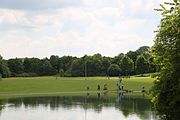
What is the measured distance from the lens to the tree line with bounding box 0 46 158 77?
431 feet

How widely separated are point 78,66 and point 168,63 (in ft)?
419

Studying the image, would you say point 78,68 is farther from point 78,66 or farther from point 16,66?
point 16,66

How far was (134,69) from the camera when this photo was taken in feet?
445

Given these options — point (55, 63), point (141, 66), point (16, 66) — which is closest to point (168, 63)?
point (141, 66)

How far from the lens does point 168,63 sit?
622 inches

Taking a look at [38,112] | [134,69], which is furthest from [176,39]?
[134,69]

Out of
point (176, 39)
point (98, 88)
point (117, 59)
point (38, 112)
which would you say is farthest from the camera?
point (117, 59)

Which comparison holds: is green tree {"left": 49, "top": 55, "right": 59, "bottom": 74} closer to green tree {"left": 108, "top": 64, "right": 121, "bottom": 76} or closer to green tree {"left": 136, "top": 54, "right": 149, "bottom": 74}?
green tree {"left": 108, "top": 64, "right": 121, "bottom": 76}

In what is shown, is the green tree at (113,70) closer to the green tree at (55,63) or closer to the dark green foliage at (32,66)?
the green tree at (55,63)

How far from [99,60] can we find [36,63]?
Result: 2774cm

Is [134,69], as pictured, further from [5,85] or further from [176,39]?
[176,39]

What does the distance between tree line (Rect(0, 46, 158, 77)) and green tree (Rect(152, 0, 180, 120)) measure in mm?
103828

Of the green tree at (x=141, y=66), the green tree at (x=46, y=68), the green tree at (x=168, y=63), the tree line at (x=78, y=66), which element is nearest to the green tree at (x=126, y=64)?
the tree line at (x=78, y=66)

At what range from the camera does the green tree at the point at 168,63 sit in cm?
1525
